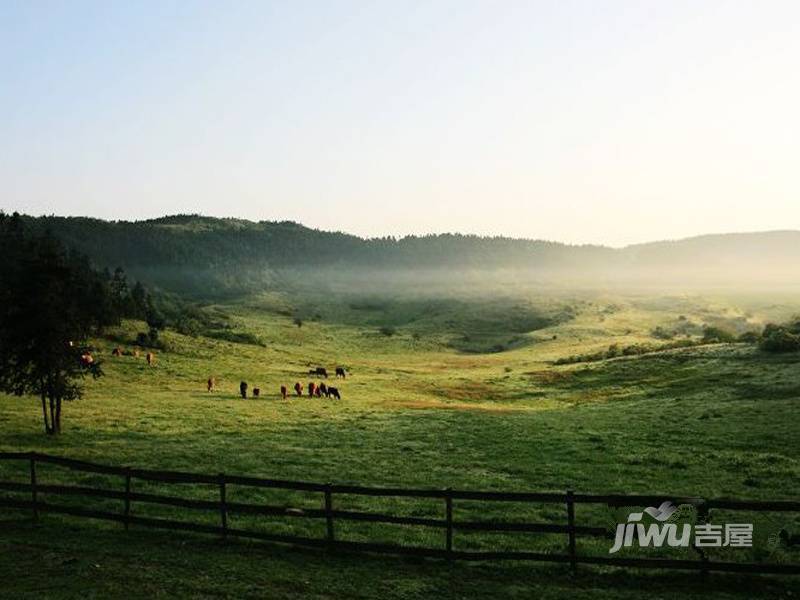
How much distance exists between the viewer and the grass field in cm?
1524

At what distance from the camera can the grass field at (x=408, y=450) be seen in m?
15.2

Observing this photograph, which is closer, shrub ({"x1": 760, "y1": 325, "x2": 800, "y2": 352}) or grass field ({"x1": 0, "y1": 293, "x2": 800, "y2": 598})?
grass field ({"x1": 0, "y1": 293, "x2": 800, "y2": 598})

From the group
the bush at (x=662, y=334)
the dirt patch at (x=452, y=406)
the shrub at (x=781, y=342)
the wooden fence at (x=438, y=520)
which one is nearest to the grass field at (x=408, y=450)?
the wooden fence at (x=438, y=520)

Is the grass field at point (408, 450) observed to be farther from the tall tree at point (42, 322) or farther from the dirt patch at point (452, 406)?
the tall tree at point (42, 322)

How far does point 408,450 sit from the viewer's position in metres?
35.2

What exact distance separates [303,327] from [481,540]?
17109cm

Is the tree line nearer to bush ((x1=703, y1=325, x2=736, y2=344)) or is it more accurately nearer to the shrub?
the shrub

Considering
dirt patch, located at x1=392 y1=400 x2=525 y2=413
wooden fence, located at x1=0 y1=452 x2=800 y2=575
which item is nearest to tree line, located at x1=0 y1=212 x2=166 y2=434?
wooden fence, located at x1=0 y1=452 x2=800 y2=575

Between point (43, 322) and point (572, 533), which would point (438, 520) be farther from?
point (43, 322)

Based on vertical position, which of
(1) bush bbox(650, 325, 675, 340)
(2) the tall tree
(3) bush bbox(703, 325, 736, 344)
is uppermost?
(2) the tall tree

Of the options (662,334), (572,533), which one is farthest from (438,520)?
(662,334)

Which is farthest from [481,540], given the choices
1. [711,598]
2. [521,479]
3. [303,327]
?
[303,327]

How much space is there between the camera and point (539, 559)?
1576 cm

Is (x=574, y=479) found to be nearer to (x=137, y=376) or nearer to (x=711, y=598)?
(x=711, y=598)
